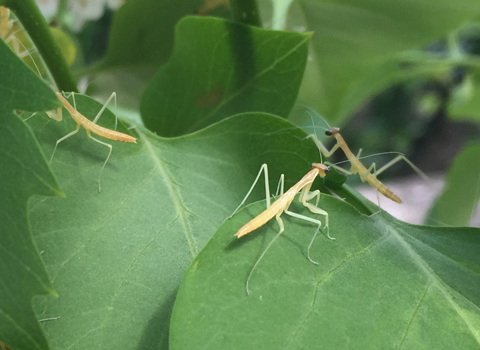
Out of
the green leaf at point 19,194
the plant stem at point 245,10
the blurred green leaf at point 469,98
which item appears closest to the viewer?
the green leaf at point 19,194

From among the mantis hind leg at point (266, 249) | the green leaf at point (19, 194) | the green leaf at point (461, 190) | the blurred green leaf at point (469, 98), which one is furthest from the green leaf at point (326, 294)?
the blurred green leaf at point (469, 98)

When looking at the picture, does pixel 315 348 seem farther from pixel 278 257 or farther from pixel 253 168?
pixel 253 168

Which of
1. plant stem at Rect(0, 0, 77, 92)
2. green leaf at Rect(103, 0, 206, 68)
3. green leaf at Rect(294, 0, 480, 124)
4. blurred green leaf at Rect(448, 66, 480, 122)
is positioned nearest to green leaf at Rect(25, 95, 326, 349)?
plant stem at Rect(0, 0, 77, 92)

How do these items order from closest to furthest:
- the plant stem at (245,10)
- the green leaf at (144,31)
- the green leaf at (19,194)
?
the green leaf at (19,194) < the plant stem at (245,10) < the green leaf at (144,31)

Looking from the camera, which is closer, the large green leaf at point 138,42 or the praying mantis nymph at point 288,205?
the praying mantis nymph at point 288,205

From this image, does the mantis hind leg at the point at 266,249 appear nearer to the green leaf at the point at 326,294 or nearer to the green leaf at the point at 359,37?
the green leaf at the point at 326,294

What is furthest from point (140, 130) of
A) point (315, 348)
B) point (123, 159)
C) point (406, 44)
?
point (406, 44)
